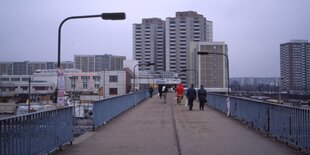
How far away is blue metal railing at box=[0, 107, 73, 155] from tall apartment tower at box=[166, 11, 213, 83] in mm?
139934

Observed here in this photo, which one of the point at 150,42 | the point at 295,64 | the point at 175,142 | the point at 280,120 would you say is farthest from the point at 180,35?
the point at 175,142

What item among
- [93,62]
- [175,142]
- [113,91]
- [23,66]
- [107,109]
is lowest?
[113,91]

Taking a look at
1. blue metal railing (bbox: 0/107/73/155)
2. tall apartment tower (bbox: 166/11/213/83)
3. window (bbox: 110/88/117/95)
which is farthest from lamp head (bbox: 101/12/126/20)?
tall apartment tower (bbox: 166/11/213/83)

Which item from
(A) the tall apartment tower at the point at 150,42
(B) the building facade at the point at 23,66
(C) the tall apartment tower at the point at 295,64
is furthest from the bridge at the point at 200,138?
(A) the tall apartment tower at the point at 150,42

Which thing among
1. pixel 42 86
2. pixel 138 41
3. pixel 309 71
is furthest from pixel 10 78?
pixel 138 41

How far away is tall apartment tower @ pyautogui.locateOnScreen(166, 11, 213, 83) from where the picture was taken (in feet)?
493

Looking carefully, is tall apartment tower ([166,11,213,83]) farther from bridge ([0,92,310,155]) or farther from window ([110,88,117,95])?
bridge ([0,92,310,155])

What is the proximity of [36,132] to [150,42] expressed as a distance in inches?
5968

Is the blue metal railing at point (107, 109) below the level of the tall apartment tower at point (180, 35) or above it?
below

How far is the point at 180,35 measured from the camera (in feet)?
495

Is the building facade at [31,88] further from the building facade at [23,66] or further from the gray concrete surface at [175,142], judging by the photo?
the building facade at [23,66]

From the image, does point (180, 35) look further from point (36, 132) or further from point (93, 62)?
point (36, 132)

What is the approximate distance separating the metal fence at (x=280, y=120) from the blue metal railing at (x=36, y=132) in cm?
599

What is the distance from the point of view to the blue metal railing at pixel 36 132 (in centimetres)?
656
